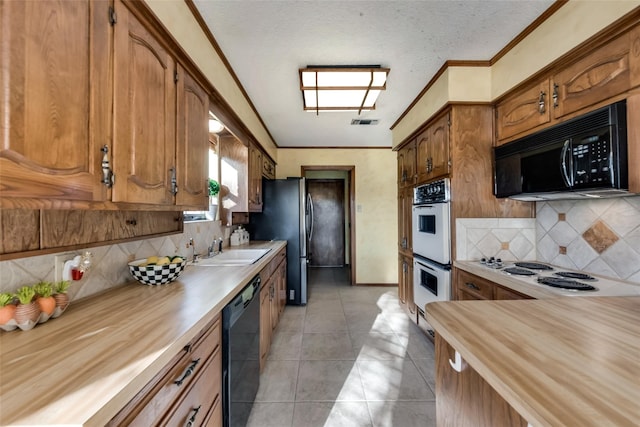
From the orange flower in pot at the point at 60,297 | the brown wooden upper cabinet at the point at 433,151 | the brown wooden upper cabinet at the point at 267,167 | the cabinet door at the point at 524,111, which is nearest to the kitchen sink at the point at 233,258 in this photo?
the orange flower in pot at the point at 60,297

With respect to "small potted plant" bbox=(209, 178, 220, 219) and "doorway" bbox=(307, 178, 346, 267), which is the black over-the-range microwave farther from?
"doorway" bbox=(307, 178, 346, 267)

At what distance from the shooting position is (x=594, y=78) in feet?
4.49

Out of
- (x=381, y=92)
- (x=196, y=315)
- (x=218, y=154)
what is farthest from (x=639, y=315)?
(x=218, y=154)

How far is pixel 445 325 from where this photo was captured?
871 millimetres

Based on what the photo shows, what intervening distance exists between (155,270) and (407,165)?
2.69 m

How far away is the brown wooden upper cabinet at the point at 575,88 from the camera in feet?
4.05

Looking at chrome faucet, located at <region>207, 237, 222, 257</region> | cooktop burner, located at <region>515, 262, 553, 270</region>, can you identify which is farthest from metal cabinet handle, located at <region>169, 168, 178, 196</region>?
cooktop burner, located at <region>515, 262, 553, 270</region>

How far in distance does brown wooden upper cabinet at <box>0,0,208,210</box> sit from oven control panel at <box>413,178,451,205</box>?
196 cm

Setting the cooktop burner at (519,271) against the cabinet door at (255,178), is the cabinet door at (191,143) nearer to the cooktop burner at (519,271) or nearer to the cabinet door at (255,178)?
the cabinet door at (255,178)

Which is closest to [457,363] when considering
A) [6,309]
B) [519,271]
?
[519,271]

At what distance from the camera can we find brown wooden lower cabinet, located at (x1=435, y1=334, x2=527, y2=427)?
0.69m

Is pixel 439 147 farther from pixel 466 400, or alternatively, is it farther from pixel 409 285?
pixel 466 400

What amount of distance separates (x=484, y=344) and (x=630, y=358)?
332 mm

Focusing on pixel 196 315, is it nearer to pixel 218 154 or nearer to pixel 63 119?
pixel 63 119
